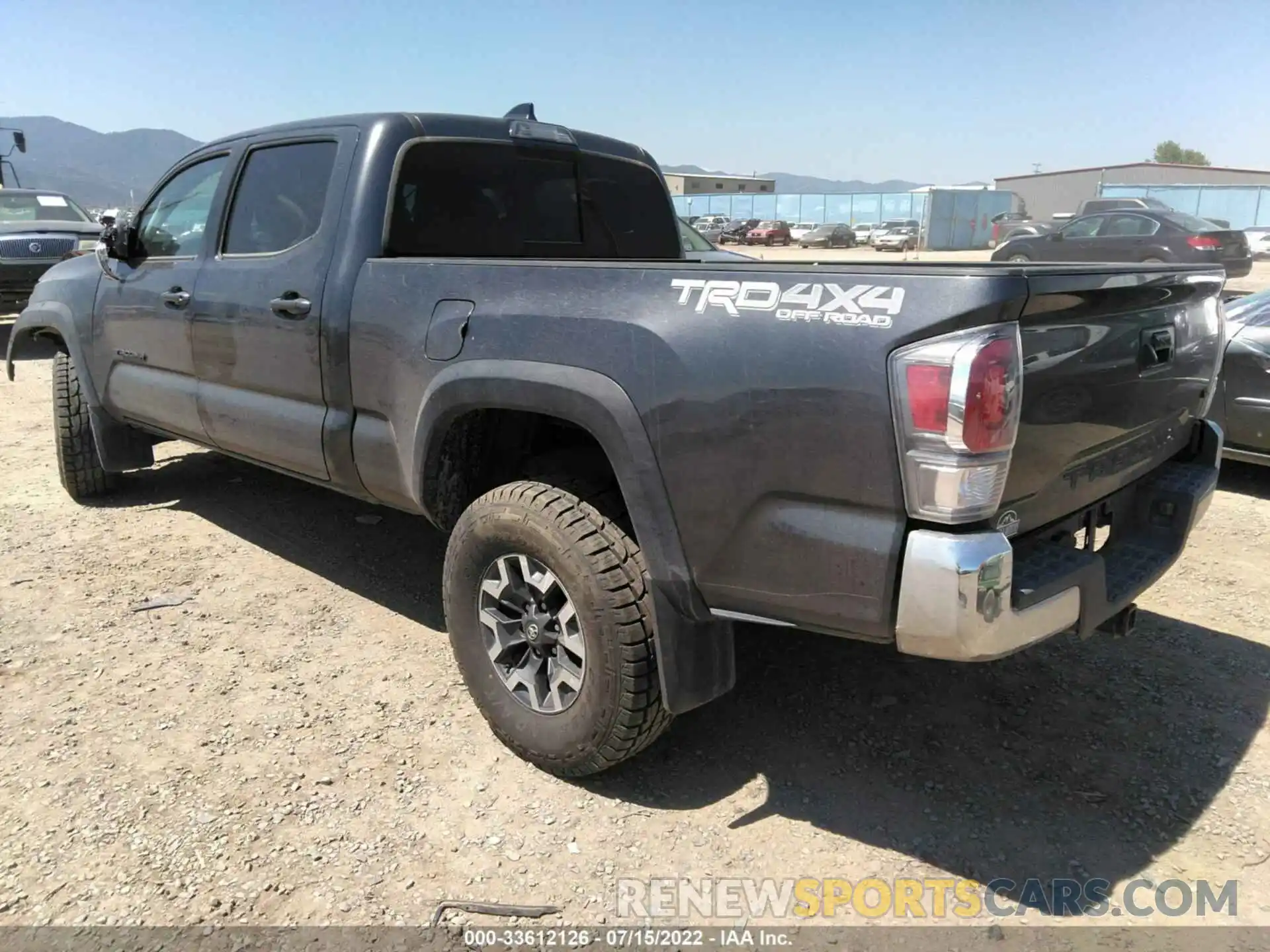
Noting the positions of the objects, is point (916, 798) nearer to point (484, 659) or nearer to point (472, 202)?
point (484, 659)

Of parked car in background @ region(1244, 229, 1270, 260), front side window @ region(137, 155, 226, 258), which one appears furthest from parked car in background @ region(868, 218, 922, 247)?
front side window @ region(137, 155, 226, 258)

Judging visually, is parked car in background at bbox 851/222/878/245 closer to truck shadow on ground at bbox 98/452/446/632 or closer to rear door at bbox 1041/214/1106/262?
rear door at bbox 1041/214/1106/262

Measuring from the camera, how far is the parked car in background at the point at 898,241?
4362cm

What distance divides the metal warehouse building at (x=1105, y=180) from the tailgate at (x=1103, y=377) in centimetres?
7077

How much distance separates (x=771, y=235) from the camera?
158 feet

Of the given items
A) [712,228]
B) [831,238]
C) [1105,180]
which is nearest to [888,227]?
[831,238]

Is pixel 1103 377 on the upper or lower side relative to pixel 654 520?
upper

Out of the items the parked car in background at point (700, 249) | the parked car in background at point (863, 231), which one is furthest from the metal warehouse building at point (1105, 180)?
the parked car in background at point (700, 249)

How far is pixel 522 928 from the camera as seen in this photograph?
7.38 feet

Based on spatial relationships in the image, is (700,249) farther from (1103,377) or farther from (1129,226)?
(1129,226)

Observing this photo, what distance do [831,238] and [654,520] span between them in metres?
47.8

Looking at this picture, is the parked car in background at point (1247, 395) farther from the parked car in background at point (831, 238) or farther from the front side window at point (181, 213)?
the parked car in background at point (831, 238)

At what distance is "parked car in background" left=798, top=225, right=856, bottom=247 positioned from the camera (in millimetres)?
47438

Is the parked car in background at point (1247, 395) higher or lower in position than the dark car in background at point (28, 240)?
lower
